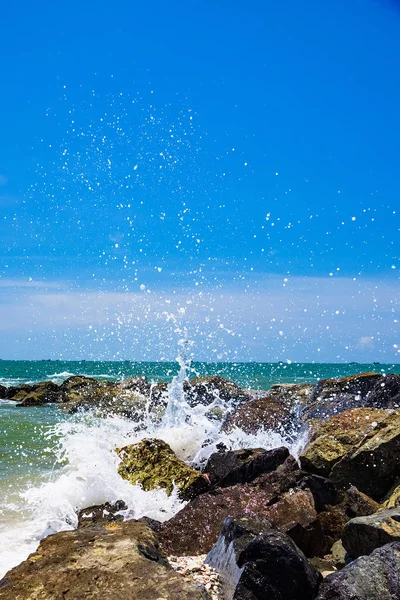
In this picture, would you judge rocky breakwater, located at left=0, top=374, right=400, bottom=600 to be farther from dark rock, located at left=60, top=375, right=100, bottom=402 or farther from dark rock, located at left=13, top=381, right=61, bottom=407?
dark rock, located at left=60, top=375, right=100, bottom=402

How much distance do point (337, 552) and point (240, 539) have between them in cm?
153

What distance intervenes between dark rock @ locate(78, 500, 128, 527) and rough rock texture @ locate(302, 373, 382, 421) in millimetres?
5770

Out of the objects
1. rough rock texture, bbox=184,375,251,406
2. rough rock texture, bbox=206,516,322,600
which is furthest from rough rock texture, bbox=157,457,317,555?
rough rock texture, bbox=184,375,251,406

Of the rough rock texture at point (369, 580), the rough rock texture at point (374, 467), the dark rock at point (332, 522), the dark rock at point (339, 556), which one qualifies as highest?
the rough rock texture at point (374, 467)

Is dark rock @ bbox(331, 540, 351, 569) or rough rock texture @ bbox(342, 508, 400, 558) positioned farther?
dark rock @ bbox(331, 540, 351, 569)

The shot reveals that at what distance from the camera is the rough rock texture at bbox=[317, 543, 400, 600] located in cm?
380

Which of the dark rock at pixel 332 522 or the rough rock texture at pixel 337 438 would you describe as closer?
the dark rock at pixel 332 522

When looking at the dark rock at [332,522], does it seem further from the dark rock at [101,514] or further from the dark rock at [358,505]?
→ the dark rock at [101,514]

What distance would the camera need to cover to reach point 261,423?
1133 centimetres

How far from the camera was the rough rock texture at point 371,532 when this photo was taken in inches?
184

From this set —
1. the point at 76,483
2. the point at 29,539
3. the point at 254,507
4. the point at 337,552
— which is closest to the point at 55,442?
the point at 76,483

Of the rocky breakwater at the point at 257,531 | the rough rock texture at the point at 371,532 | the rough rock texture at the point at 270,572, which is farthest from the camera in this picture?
the rough rock texture at the point at 371,532

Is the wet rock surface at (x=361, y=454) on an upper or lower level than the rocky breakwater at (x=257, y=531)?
upper

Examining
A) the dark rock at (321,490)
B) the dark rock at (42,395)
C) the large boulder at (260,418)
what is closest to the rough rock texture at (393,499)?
the dark rock at (321,490)
